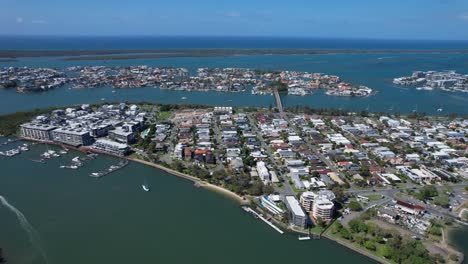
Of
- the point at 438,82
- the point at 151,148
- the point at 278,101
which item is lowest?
the point at 151,148

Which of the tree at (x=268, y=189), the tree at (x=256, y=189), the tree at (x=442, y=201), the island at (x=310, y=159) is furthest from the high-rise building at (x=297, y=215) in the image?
the tree at (x=442, y=201)

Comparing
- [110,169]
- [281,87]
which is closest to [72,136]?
[110,169]

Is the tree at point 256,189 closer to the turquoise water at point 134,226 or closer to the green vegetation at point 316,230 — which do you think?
the turquoise water at point 134,226

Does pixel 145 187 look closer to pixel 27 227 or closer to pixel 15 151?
pixel 27 227

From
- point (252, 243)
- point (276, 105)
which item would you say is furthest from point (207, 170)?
point (276, 105)

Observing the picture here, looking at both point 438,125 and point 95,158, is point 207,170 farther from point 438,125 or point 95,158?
point 438,125

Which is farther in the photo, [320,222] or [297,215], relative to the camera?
[320,222]
